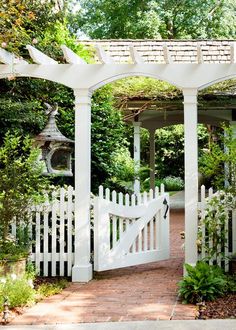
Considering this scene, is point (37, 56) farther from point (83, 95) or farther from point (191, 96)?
point (191, 96)

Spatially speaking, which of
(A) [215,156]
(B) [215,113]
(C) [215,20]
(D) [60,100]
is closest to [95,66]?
(A) [215,156]

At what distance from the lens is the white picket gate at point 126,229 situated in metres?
7.06

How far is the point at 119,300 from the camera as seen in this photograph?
574 centimetres

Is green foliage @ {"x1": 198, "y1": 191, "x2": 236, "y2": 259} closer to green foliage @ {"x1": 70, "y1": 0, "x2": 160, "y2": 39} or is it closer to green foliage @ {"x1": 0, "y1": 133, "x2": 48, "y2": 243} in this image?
green foliage @ {"x1": 0, "y1": 133, "x2": 48, "y2": 243}

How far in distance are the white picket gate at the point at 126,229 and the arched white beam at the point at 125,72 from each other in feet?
5.07

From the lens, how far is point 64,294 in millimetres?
6164

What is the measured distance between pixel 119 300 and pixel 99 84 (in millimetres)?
3027

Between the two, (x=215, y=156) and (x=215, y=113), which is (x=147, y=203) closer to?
(x=215, y=156)

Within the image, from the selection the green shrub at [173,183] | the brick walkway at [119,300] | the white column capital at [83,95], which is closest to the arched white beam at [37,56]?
the white column capital at [83,95]

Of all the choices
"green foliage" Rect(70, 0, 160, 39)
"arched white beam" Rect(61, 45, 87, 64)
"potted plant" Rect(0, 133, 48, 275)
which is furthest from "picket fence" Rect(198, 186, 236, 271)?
"green foliage" Rect(70, 0, 160, 39)

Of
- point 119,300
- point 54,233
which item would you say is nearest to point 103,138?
point 54,233

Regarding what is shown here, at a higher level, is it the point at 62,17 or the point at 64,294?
the point at 62,17

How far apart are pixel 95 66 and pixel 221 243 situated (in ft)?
Answer: 9.75

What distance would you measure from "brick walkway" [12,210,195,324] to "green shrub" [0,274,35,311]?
145 millimetres
